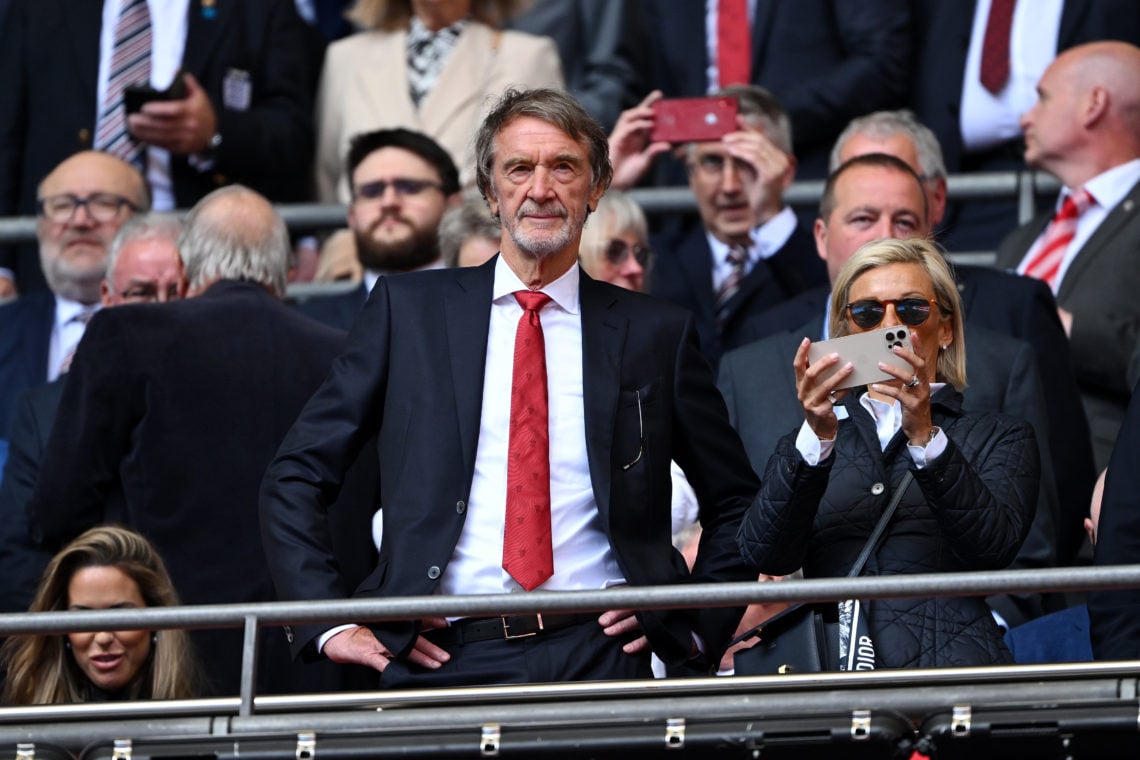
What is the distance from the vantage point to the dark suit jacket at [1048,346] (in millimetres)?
7285

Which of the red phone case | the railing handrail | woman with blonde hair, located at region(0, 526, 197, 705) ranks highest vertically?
the red phone case

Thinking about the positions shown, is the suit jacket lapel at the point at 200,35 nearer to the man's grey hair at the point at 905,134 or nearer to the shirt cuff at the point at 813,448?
the man's grey hair at the point at 905,134

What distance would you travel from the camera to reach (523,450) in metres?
5.41

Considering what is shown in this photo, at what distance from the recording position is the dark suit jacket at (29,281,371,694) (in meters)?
6.65

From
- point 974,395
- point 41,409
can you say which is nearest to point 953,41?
point 974,395

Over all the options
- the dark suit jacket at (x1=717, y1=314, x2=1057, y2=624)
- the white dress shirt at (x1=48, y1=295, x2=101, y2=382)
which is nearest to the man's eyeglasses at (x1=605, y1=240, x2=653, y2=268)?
the dark suit jacket at (x1=717, y1=314, x2=1057, y2=624)

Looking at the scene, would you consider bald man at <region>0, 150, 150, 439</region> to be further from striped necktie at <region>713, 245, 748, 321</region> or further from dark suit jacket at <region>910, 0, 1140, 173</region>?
dark suit jacket at <region>910, 0, 1140, 173</region>

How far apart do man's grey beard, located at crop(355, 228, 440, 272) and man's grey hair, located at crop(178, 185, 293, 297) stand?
142cm

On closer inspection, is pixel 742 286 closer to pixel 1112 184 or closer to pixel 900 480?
pixel 1112 184

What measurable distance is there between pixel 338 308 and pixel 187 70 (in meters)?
2.04

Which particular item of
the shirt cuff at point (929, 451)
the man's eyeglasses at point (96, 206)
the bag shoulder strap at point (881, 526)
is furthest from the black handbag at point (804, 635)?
the man's eyeglasses at point (96, 206)

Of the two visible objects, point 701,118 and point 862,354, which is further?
point 701,118

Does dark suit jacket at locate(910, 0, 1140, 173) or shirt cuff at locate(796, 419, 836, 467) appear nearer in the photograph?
shirt cuff at locate(796, 419, 836, 467)

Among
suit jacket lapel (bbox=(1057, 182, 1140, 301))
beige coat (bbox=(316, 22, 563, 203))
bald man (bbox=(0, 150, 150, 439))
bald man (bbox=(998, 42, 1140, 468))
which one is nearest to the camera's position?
bald man (bbox=(998, 42, 1140, 468))
